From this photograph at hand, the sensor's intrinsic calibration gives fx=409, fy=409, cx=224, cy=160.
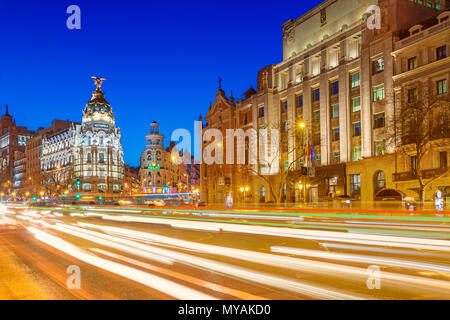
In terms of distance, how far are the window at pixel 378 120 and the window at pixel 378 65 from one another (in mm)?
4665

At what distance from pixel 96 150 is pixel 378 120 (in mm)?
108493

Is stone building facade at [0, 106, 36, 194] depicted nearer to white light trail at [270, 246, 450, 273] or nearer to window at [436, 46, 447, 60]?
window at [436, 46, 447, 60]

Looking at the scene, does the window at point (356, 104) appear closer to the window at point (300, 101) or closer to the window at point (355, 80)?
the window at point (355, 80)

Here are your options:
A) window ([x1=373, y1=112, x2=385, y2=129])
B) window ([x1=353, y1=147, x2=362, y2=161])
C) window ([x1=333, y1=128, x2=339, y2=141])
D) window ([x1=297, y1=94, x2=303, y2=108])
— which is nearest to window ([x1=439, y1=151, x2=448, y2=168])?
window ([x1=373, y1=112, x2=385, y2=129])

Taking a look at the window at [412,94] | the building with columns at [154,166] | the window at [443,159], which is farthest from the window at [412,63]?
the building with columns at [154,166]

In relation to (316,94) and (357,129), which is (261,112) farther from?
(357,129)

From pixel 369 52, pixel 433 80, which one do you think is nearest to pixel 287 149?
pixel 369 52

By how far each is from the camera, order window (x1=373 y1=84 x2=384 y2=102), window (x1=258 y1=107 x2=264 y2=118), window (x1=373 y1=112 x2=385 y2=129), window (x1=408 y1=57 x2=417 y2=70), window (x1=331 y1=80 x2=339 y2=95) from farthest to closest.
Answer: window (x1=258 y1=107 x2=264 y2=118)
window (x1=331 y1=80 x2=339 y2=95)
window (x1=373 y1=84 x2=384 y2=102)
window (x1=373 y1=112 x2=385 y2=129)
window (x1=408 y1=57 x2=417 y2=70)

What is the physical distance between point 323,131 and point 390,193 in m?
12.8

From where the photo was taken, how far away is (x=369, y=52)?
1720 inches

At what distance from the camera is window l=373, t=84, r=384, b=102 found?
4227 centimetres

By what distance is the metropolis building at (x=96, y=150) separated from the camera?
13250cm

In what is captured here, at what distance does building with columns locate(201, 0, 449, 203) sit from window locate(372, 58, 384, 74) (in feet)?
0.35

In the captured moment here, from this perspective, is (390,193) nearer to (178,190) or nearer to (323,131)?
(323,131)
